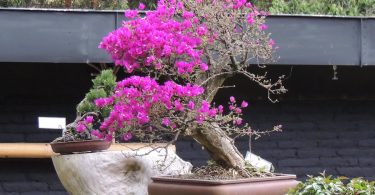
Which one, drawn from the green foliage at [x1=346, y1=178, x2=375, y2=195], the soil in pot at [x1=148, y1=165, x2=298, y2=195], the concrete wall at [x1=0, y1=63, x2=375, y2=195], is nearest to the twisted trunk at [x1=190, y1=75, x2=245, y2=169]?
the soil in pot at [x1=148, y1=165, x2=298, y2=195]

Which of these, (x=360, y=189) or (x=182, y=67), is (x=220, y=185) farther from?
(x=360, y=189)

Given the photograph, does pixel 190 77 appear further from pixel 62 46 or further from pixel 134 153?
pixel 62 46

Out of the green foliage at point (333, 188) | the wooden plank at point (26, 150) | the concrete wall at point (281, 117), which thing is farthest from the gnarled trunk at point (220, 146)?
the concrete wall at point (281, 117)

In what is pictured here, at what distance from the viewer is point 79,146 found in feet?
16.7

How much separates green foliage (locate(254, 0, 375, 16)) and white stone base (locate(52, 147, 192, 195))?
2.26m

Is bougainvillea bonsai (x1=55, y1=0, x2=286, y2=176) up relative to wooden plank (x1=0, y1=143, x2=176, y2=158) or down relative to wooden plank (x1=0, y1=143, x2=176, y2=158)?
up

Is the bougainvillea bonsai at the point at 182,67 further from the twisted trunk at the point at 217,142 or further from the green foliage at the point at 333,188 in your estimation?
the green foliage at the point at 333,188

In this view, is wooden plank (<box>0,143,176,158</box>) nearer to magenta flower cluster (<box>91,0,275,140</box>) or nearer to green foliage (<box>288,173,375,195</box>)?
magenta flower cluster (<box>91,0,275,140</box>)

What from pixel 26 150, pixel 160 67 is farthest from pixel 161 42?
pixel 26 150

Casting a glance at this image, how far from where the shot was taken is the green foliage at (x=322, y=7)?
275 inches

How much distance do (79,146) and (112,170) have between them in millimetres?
285

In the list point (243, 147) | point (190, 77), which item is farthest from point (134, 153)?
point (243, 147)

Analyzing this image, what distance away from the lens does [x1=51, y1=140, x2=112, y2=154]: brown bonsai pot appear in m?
5.08

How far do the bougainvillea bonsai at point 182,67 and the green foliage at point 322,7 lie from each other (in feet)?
7.30
